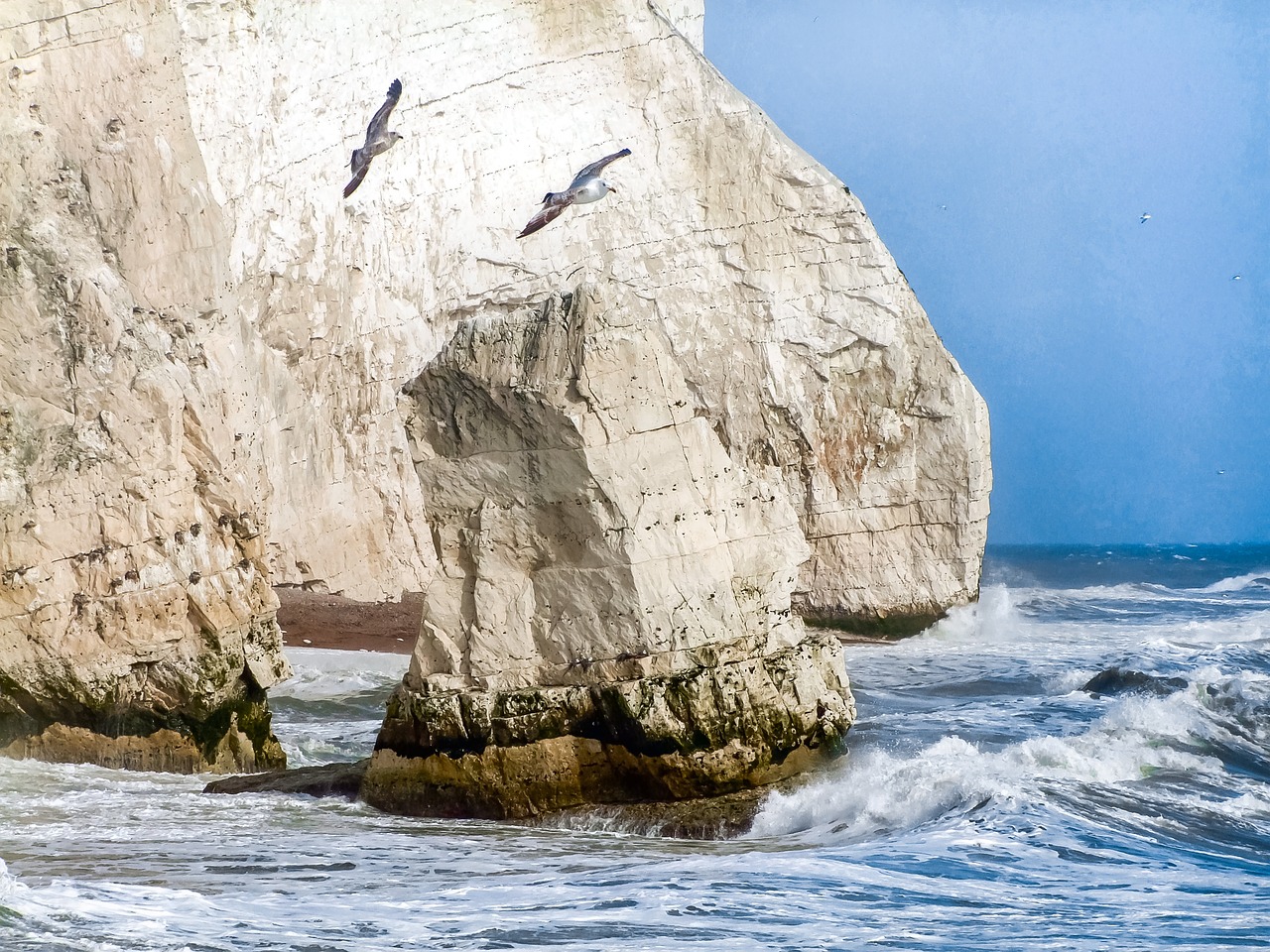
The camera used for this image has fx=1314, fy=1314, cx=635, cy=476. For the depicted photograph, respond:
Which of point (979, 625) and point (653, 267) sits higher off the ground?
point (653, 267)

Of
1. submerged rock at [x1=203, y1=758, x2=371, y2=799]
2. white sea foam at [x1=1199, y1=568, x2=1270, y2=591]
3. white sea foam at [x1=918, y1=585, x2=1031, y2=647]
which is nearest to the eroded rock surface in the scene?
A: submerged rock at [x1=203, y1=758, x2=371, y2=799]

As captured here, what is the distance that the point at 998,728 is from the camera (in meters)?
11.7

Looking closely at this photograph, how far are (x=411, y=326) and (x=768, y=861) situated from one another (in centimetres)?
1630

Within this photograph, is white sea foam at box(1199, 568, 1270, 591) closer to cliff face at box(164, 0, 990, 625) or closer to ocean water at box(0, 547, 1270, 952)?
cliff face at box(164, 0, 990, 625)

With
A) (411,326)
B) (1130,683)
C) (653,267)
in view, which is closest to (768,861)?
(1130,683)

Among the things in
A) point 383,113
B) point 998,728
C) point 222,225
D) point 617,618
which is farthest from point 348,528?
point 617,618

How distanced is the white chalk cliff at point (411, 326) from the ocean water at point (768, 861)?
1299mm

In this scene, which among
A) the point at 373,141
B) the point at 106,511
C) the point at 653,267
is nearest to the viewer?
the point at 106,511

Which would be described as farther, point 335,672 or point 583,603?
point 335,672

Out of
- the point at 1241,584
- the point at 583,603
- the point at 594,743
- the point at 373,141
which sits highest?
the point at 373,141

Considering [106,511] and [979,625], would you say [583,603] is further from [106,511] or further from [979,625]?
[979,625]

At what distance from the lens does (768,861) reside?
6824 mm

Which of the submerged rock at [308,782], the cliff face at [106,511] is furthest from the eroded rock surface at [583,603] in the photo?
the cliff face at [106,511]

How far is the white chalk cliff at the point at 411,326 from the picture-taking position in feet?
28.6
